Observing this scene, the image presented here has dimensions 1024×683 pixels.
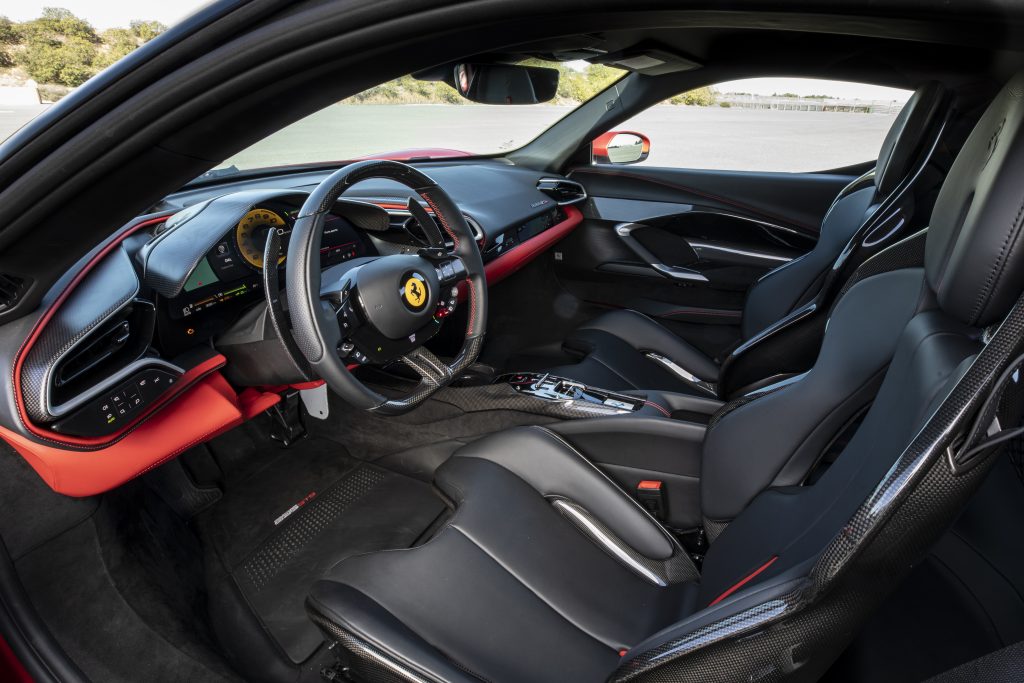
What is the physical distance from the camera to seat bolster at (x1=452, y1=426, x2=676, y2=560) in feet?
4.72

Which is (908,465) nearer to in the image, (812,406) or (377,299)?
(812,406)

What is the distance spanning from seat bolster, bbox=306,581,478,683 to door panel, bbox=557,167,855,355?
6.55 feet

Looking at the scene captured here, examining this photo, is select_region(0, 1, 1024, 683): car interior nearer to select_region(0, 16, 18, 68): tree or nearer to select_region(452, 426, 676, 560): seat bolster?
select_region(452, 426, 676, 560): seat bolster

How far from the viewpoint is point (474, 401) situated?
208cm

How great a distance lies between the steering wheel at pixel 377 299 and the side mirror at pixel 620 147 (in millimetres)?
1654

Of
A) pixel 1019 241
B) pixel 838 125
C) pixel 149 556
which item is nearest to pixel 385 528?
pixel 149 556

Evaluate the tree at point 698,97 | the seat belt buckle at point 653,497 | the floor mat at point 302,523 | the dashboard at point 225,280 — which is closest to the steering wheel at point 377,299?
the dashboard at point 225,280

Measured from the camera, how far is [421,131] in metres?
3.00

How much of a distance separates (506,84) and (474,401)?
0.95m

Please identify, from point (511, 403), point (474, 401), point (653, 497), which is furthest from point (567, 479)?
point (474, 401)

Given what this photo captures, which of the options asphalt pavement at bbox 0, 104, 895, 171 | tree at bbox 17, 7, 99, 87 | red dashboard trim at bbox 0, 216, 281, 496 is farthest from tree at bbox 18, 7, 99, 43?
asphalt pavement at bbox 0, 104, 895, 171

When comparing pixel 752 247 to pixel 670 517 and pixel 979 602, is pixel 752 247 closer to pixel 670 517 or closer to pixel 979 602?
pixel 670 517

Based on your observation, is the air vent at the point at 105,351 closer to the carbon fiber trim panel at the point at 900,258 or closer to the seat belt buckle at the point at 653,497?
the seat belt buckle at the point at 653,497

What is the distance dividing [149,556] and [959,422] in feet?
5.80
